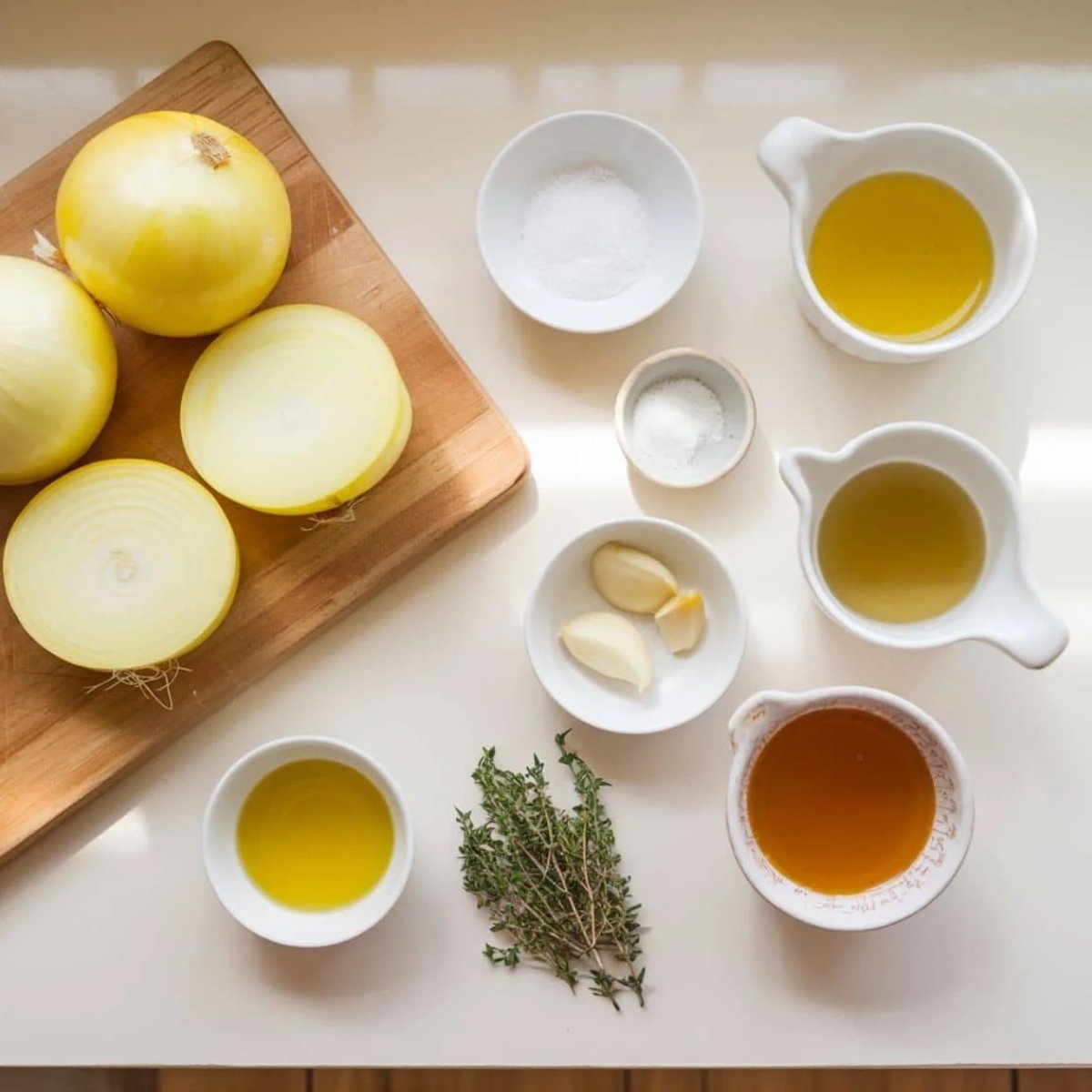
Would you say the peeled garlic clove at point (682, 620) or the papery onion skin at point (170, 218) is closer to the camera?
the papery onion skin at point (170, 218)

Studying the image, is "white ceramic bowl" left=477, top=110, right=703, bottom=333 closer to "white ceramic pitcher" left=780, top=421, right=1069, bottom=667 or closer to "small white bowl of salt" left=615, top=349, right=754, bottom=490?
"small white bowl of salt" left=615, top=349, right=754, bottom=490

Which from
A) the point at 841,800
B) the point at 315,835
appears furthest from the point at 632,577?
the point at 315,835

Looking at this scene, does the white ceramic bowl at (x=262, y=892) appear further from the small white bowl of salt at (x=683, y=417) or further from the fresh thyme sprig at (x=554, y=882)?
the small white bowl of salt at (x=683, y=417)

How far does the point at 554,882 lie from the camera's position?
1118 millimetres

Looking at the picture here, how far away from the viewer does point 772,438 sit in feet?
3.92

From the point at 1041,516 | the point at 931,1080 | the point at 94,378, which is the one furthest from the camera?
the point at 931,1080

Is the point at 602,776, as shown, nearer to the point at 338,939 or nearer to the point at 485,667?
the point at 485,667

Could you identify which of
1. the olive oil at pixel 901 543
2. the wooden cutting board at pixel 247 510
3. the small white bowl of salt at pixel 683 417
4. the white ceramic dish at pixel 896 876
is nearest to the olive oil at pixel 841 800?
the white ceramic dish at pixel 896 876

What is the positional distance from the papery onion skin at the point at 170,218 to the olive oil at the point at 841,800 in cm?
64

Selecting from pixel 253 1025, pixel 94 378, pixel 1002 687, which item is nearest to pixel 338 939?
pixel 253 1025

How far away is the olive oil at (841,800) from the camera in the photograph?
1.10m

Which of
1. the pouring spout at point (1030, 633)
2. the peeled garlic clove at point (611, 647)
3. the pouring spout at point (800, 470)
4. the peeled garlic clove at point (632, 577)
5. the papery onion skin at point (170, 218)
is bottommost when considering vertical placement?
the pouring spout at point (1030, 633)

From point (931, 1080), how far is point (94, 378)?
4.11ft

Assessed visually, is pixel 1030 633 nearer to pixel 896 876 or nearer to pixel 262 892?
pixel 896 876
